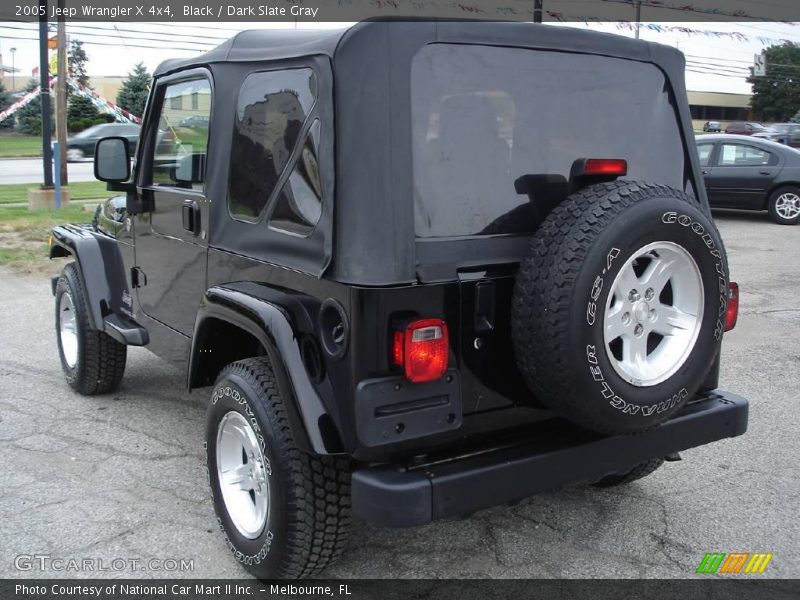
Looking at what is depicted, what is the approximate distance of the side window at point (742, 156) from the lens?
13305 millimetres

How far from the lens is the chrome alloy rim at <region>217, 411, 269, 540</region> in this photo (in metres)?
3.04

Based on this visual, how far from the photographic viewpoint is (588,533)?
3490 millimetres

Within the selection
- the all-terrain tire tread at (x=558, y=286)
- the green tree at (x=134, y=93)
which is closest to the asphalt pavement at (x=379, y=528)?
the all-terrain tire tread at (x=558, y=286)

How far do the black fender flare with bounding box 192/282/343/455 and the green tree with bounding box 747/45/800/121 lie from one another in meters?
78.3

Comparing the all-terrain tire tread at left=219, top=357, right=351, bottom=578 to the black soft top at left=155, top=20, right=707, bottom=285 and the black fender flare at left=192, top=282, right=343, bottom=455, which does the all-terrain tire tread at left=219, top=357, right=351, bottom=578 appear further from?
the black soft top at left=155, top=20, right=707, bottom=285

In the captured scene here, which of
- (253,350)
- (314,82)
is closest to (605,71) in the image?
(314,82)

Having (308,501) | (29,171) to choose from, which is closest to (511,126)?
(308,501)

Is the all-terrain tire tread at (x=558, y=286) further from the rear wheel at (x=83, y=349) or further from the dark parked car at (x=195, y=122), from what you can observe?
the rear wheel at (x=83, y=349)

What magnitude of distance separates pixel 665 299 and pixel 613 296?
0.33m

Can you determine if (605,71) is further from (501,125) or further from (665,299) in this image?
(665,299)

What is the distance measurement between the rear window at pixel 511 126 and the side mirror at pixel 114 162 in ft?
7.05

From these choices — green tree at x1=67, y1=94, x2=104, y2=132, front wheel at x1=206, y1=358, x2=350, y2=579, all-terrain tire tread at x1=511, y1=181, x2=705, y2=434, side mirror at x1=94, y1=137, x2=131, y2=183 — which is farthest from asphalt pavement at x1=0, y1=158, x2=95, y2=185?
all-terrain tire tread at x1=511, y1=181, x2=705, y2=434

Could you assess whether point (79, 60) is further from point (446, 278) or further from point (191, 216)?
point (446, 278)

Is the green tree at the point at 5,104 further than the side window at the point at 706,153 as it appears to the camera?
Yes
